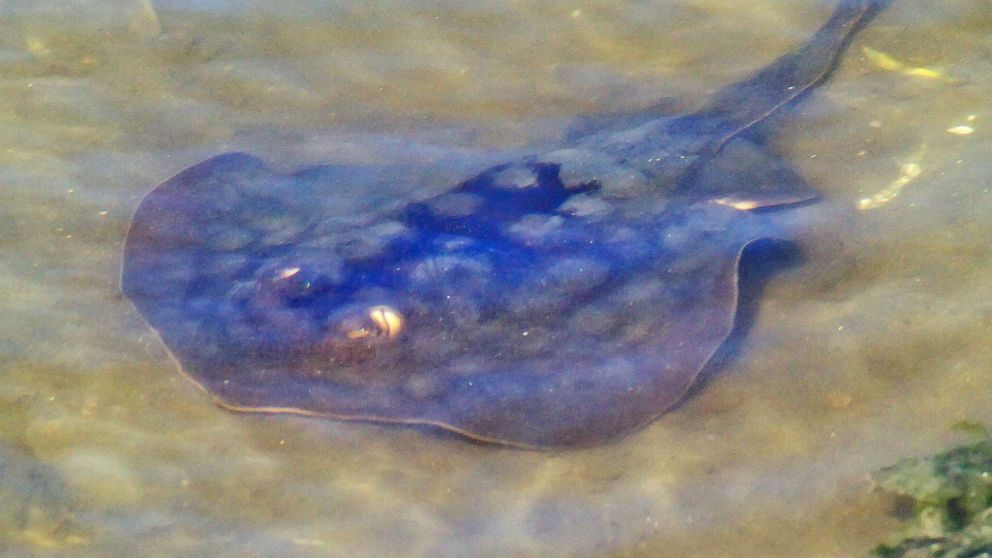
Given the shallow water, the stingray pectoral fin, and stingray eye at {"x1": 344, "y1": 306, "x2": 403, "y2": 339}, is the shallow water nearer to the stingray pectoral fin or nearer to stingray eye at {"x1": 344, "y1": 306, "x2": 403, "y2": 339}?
the stingray pectoral fin

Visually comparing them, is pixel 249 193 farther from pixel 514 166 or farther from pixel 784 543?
pixel 784 543

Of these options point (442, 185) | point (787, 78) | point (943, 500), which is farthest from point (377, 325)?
point (787, 78)

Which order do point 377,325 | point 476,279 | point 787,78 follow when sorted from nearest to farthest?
point 377,325 < point 476,279 < point 787,78

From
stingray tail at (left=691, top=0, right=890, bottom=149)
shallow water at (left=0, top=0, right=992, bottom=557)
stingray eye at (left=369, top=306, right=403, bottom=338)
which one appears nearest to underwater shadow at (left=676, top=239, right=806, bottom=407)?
shallow water at (left=0, top=0, right=992, bottom=557)

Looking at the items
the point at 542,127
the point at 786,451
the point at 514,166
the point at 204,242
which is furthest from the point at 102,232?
the point at 786,451

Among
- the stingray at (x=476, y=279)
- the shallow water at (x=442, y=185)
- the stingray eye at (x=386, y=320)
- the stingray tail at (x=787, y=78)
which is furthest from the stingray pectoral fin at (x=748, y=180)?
the stingray eye at (x=386, y=320)

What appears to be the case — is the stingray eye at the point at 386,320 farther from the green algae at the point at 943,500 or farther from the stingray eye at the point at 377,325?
the green algae at the point at 943,500

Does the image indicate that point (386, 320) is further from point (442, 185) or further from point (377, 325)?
point (442, 185)
